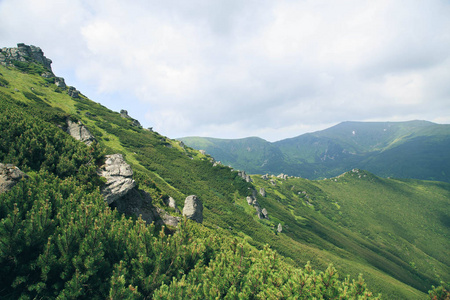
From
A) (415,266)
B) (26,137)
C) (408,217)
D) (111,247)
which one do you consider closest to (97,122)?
(26,137)

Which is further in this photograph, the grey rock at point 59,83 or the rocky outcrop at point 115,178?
the grey rock at point 59,83

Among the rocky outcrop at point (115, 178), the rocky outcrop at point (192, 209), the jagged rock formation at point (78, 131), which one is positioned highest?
the jagged rock formation at point (78, 131)

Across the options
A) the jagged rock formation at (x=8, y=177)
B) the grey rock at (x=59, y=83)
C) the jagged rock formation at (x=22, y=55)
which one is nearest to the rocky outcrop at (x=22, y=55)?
the jagged rock formation at (x=22, y=55)

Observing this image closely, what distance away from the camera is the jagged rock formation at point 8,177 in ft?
32.5

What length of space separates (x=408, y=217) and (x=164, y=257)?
257 metres

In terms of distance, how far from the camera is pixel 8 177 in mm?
10359

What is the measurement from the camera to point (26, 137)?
17.1 meters

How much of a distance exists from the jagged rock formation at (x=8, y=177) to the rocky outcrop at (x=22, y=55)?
12732 cm

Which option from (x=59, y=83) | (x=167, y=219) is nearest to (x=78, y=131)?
→ (x=167, y=219)

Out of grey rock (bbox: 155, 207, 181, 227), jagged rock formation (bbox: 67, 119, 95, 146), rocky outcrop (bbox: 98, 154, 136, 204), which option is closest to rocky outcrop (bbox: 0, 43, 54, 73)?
jagged rock formation (bbox: 67, 119, 95, 146)

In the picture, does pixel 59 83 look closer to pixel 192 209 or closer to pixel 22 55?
pixel 22 55

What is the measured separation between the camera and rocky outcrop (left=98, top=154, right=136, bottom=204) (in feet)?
54.7

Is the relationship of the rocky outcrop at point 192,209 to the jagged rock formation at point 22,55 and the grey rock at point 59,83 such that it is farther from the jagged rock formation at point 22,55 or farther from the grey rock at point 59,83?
Answer: the jagged rock formation at point 22,55

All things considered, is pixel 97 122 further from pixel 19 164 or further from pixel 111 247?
pixel 111 247
